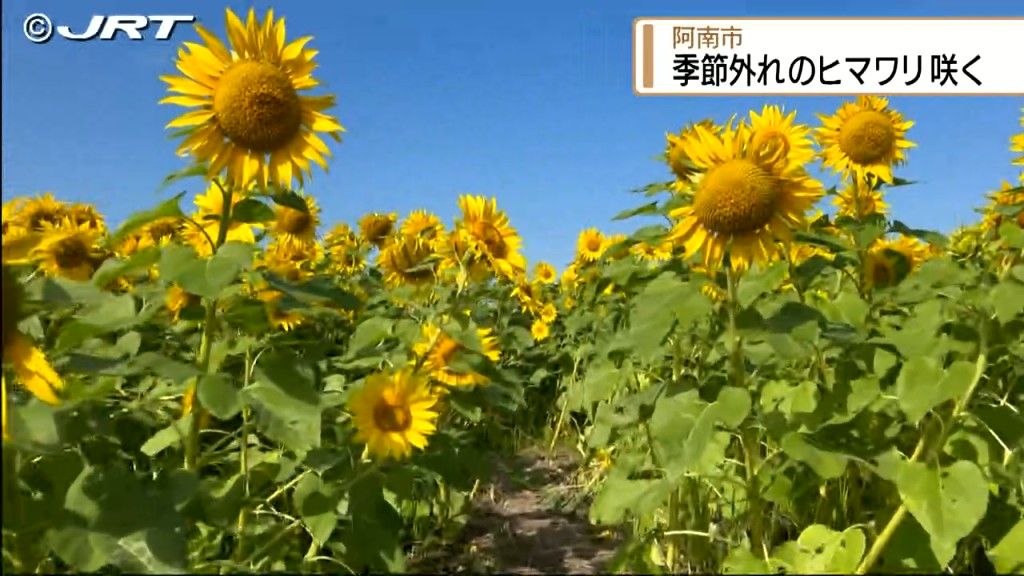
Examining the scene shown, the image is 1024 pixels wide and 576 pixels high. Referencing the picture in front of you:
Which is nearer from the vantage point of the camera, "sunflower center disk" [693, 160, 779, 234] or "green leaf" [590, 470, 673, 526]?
"green leaf" [590, 470, 673, 526]

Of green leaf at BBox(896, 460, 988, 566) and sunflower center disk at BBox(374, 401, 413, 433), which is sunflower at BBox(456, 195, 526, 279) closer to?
sunflower center disk at BBox(374, 401, 413, 433)

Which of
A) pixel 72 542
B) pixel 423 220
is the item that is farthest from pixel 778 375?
pixel 72 542

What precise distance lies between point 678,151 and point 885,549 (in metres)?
1.13

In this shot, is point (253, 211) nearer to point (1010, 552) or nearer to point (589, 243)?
point (1010, 552)

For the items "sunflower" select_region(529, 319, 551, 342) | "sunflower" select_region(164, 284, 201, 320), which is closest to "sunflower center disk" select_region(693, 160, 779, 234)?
"sunflower" select_region(164, 284, 201, 320)

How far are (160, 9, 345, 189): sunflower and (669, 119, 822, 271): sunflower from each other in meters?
0.87

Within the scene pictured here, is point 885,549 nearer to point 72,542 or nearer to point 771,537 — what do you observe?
point 771,537

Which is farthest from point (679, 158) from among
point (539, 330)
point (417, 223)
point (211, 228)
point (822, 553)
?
point (539, 330)

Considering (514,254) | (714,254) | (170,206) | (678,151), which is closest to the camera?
(170,206)

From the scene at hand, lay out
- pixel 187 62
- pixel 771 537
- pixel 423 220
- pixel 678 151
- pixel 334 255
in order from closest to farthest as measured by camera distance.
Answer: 1. pixel 187 62
2. pixel 678 151
3. pixel 771 537
4. pixel 423 220
5. pixel 334 255

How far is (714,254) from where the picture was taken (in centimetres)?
238

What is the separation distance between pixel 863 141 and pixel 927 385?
2.08 m

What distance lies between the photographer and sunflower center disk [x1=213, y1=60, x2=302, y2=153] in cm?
221

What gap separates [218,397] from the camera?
180 centimetres
